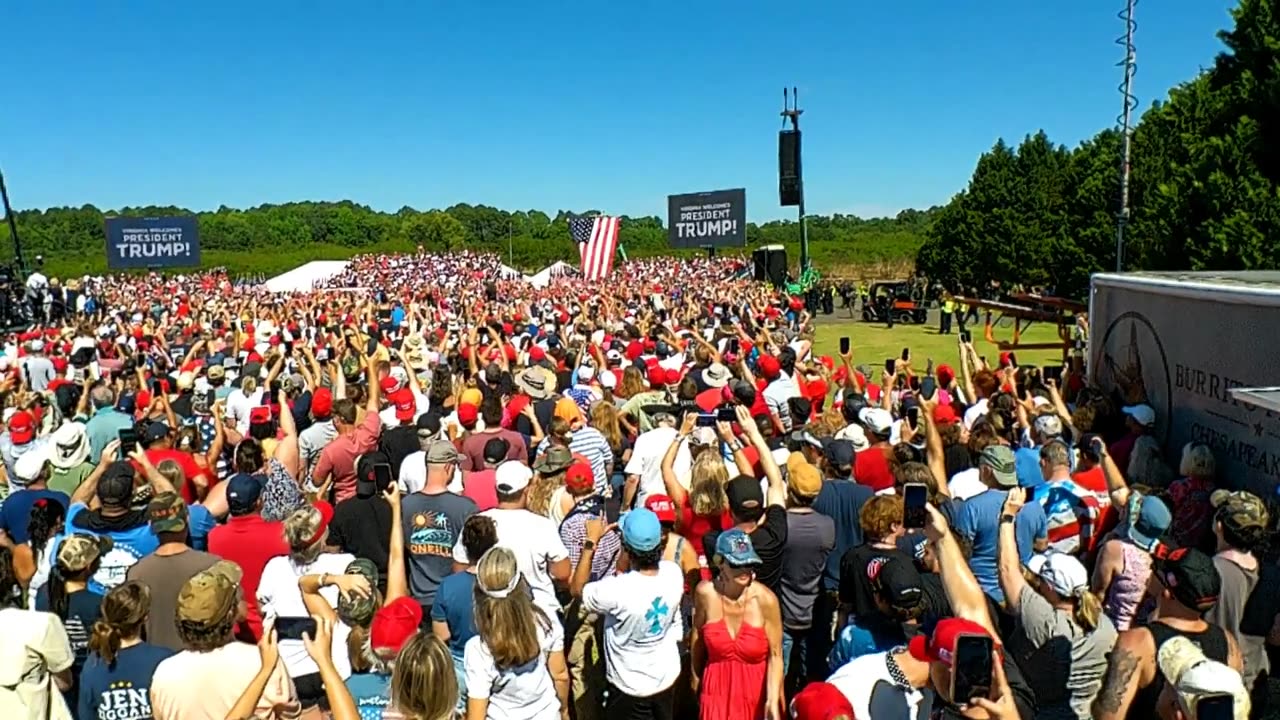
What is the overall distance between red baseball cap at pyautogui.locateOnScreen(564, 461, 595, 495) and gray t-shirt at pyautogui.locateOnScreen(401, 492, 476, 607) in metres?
0.56

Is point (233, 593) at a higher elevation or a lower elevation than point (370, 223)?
lower

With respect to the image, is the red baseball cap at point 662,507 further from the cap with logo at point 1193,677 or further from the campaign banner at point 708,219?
the campaign banner at point 708,219

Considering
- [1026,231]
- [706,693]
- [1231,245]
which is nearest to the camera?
[706,693]

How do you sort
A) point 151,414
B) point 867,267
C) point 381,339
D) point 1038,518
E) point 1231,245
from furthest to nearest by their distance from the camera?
1. point 867,267
2. point 1231,245
3. point 381,339
4. point 151,414
5. point 1038,518

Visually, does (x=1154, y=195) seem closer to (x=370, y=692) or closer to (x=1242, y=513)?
(x=1242, y=513)

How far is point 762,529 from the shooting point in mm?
4410

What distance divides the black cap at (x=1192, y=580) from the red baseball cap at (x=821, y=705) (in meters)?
1.48

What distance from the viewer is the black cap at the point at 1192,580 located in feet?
11.0

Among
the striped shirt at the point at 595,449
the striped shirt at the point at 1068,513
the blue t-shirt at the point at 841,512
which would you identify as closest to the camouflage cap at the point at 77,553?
the striped shirt at the point at 595,449

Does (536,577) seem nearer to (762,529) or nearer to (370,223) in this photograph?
(762,529)

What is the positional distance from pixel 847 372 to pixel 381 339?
8020mm

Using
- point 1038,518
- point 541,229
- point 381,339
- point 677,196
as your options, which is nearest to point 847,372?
point 1038,518

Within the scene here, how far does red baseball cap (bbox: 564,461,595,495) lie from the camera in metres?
5.09

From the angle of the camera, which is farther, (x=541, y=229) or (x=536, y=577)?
(x=541, y=229)
